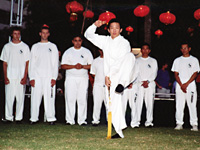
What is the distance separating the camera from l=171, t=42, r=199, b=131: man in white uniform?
30.5 feet

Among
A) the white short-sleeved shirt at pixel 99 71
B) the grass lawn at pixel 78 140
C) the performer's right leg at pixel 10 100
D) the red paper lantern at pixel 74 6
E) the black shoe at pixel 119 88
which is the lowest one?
the grass lawn at pixel 78 140

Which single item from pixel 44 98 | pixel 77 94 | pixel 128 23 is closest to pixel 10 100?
pixel 44 98

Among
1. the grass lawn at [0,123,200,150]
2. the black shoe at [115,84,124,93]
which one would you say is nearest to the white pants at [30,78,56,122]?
the grass lawn at [0,123,200,150]

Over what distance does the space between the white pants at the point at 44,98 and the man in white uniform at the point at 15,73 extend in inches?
11.4

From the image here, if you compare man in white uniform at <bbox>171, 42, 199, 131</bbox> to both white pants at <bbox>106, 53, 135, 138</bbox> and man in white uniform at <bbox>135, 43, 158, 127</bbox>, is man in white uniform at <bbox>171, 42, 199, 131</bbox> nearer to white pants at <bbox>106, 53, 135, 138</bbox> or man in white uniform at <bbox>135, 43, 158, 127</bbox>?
man in white uniform at <bbox>135, 43, 158, 127</bbox>

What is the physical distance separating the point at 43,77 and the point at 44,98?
0.49 m

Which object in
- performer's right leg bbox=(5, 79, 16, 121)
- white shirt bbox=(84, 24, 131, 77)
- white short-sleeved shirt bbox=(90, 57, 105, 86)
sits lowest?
performer's right leg bbox=(5, 79, 16, 121)

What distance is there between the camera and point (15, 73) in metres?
9.29

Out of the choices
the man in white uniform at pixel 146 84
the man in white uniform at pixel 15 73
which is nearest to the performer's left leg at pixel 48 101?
the man in white uniform at pixel 15 73

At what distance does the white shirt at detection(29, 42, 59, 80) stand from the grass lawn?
4.59 feet

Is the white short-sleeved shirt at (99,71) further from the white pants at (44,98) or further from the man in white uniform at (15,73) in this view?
the man in white uniform at (15,73)

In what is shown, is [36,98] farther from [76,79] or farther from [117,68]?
[117,68]

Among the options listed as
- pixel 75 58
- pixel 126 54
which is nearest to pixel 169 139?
pixel 126 54

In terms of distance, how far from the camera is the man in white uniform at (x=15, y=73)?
30.3 ft
